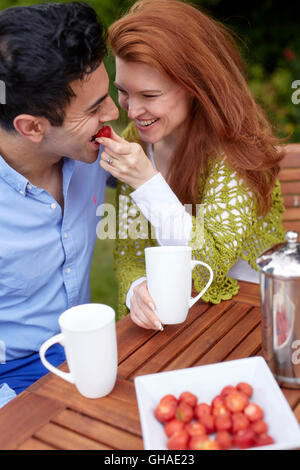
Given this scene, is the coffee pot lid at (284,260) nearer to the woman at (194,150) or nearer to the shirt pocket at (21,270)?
the woman at (194,150)

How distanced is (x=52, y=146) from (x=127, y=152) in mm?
202

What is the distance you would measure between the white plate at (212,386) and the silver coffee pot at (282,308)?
0.19 feet

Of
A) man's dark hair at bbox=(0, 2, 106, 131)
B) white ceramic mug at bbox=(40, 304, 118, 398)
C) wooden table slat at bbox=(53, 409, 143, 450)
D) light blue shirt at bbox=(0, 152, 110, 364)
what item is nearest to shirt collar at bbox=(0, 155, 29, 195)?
light blue shirt at bbox=(0, 152, 110, 364)

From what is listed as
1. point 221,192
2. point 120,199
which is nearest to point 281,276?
point 221,192

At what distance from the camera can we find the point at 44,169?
140 centimetres

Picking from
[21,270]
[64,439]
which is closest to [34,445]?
[64,439]

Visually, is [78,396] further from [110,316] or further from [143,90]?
[143,90]

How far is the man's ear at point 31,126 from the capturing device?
48.1 inches

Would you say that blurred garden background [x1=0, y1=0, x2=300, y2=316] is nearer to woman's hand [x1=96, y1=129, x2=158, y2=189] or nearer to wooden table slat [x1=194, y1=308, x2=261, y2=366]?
woman's hand [x1=96, y1=129, x2=158, y2=189]

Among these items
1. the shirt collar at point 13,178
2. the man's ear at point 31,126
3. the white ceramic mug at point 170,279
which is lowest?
the white ceramic mug at point 170,279

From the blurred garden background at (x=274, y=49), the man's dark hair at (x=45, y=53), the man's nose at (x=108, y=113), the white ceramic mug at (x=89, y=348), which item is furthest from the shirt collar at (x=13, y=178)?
the blurred garden background at (x=274, y=49)

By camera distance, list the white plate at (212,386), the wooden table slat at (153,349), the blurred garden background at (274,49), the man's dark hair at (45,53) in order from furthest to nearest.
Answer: the blurred garden background at (274,49), the man's dark hair at (45,53), the wooden table slat at (153,349), the white plate at (212,386)

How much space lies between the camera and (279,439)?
72 centimetres

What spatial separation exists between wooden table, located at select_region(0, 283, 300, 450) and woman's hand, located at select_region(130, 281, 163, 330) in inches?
1.0
